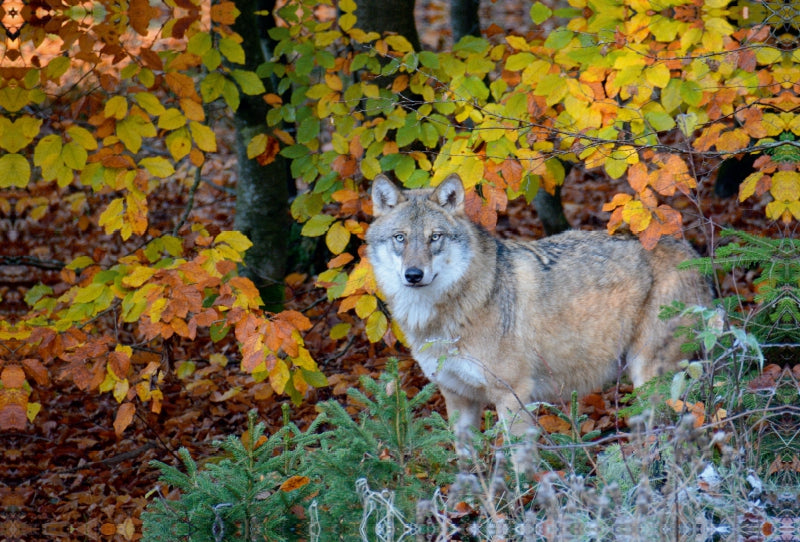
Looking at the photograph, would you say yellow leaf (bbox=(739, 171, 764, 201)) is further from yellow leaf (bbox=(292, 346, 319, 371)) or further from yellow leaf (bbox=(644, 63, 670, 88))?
yellow leaf (bbox=(292, 346, 319, 371))

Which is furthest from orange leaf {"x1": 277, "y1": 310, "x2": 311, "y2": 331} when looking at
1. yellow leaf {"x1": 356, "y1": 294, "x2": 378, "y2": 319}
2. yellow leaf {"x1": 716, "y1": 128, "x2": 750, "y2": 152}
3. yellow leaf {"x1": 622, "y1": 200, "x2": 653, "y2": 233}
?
yellow leaf {"x1": 716, "y1": 128, "x2": 750, "y2": 152}

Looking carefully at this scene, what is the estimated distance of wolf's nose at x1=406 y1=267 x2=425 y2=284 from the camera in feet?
18.7

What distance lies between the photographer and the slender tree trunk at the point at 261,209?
29.9 ft

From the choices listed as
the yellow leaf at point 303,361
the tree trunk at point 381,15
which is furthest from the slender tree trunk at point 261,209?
the yellow leaf at point 303,361

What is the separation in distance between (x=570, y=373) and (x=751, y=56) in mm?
2723

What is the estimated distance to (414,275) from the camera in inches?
225

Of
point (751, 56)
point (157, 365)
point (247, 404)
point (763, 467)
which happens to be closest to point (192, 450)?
point (247, 404)

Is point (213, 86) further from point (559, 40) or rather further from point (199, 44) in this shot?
point (559, 40)

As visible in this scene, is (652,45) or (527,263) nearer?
(652,45)

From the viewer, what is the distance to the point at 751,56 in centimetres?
532

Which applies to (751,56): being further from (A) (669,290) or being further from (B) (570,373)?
(B) (570,373)

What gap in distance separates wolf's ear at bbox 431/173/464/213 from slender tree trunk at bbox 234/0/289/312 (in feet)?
11.1

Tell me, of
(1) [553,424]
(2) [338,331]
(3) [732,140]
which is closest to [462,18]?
(2) [338,331]

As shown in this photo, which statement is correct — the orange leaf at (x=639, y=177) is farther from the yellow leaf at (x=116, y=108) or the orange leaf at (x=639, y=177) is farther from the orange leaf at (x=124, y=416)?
the orange leaf at (x=124, y=416)
